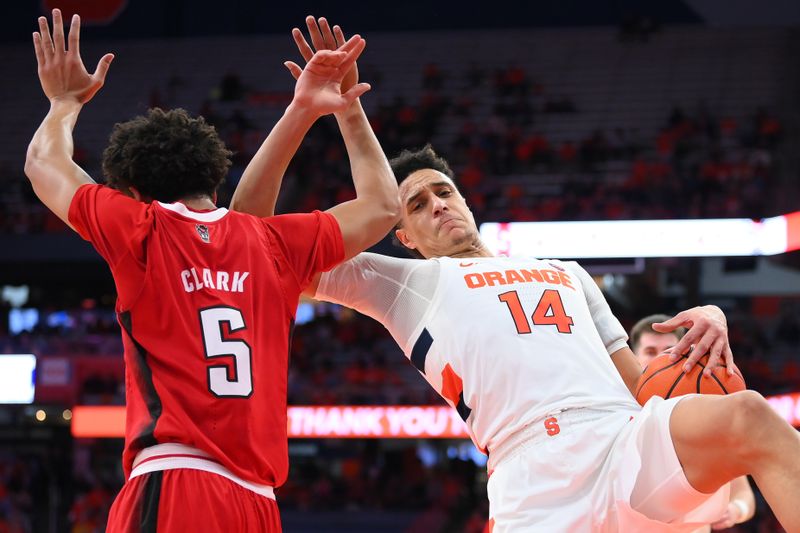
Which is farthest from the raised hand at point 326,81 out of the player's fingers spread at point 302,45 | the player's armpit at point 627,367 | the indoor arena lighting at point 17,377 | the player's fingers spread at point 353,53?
the indoor arena lighting at point 17,377

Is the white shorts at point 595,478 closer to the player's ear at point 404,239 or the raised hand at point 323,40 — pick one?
the player's ear at point 404,239

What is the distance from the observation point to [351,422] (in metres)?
15.5

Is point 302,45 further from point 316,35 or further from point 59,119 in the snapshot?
point 59,119

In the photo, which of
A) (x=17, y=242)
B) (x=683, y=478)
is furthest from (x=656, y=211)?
(x=683, y=478)

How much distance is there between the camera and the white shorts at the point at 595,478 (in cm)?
329

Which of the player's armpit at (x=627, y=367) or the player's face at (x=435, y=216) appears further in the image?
the player's face at (x=435, y=216)

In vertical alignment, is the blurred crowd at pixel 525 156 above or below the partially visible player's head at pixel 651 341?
above

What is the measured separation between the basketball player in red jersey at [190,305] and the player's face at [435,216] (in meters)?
1.29

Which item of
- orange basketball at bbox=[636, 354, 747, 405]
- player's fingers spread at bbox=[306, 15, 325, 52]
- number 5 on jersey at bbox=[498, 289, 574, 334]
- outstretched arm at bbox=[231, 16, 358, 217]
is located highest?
player's fingers spread at bbox=[306, 15, 325, 52]

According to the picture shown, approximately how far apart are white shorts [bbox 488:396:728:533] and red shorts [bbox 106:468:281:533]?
1153mm

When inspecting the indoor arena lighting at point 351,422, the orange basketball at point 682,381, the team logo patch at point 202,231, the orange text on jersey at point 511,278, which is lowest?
the indoor arena lighting at point 351,422

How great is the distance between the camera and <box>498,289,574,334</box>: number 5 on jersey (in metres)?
3.80

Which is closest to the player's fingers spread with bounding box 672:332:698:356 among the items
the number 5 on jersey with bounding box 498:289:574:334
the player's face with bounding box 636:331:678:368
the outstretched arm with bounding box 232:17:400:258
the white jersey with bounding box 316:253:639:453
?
the white jersey with bounding box 316:253:639:453

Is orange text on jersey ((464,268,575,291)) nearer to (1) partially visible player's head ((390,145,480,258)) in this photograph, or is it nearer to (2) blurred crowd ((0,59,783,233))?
(1) partially visible player's head ((390,145,480,258))
